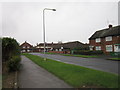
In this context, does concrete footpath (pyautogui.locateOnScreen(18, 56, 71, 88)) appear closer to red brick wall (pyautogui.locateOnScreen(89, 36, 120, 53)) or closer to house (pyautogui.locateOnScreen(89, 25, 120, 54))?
house (pyautogui.locateOnScreen(89, 25, 120, 54))

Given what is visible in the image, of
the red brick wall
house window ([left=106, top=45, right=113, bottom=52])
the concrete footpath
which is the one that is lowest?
the concrete footpath

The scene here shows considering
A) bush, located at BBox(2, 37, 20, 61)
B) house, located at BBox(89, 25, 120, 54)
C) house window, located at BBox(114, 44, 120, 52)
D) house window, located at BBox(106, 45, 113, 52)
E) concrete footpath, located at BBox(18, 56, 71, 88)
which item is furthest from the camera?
house window, located at BBox(106, 45, 113, 52)

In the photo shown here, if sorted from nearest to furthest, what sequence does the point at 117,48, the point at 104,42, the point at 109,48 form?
the point at 117,48 < the point at 109,48 < the point at 104,42

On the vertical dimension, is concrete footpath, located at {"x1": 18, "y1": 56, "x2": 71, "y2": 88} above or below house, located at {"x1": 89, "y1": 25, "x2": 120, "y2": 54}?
below

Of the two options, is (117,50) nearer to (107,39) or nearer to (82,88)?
(107,39)

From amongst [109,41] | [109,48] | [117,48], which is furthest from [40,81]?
[109,41]

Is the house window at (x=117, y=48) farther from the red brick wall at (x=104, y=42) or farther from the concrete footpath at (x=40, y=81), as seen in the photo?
the concrete footpath at (x=40, y=81)

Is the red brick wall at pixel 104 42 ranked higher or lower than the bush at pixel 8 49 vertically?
higher

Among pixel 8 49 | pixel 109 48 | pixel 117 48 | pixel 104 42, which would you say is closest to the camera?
pixel 8 49

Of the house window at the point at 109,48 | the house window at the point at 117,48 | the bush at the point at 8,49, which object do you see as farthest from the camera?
the house window at the point at 109,48

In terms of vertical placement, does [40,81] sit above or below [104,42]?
below

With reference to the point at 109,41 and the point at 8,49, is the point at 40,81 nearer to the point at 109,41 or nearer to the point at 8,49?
the point at 8,49

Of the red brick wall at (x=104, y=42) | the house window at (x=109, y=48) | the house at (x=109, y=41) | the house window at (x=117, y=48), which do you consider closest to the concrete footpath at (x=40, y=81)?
the house window at (x=117, y=48)

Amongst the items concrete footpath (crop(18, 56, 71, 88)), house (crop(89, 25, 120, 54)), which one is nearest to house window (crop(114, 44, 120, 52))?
house (crop(89, 25, 120, 54))
